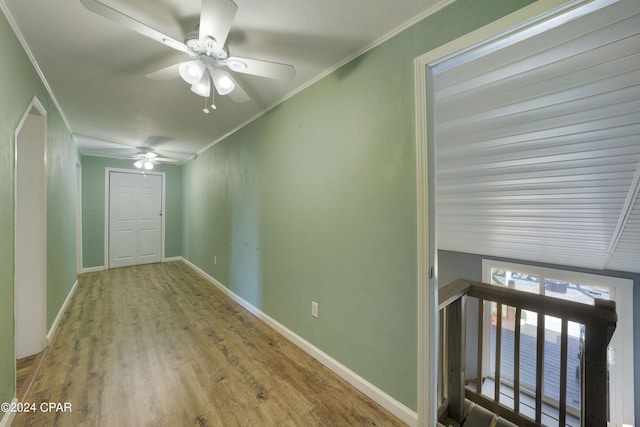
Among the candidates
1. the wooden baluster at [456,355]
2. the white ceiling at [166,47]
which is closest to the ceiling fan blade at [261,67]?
the white ceiling at [166,47]

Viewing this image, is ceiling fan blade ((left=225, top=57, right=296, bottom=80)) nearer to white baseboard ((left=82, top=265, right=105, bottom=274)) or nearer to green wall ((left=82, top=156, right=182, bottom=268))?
green wall ((left=82, top=156, right=182, bottom=268))

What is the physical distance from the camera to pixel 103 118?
2.88 metres

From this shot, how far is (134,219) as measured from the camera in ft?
16.8

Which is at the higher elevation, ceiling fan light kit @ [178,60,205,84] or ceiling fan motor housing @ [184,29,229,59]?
ceiling fan motor housing @ [184,29,229,59]

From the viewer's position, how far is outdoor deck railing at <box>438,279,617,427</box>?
1.16 meters

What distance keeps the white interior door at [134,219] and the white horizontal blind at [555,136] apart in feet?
18.6

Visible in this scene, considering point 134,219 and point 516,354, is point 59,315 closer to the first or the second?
point 134,219

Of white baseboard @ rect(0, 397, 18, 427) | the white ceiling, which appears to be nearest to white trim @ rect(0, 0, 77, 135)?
the white ceiling

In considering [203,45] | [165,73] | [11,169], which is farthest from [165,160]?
[203,45]

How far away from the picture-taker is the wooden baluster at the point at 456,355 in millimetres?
1507

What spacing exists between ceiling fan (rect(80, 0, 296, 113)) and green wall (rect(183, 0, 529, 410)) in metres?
0.58

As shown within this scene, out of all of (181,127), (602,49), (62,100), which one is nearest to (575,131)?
(602,49)

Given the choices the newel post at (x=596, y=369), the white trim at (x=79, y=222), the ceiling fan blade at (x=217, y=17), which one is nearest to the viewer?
the ceiling fan blade at (x=217, y=17)

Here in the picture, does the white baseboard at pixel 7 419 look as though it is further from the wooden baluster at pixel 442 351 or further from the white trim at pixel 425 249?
the wooden baluster at pixel 442 351
